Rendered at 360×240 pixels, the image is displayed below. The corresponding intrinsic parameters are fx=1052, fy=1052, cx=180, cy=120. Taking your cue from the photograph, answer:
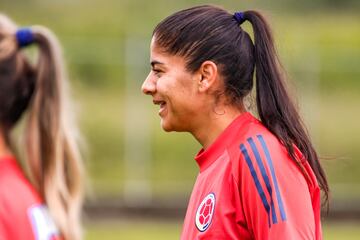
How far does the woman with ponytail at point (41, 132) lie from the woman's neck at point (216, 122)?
2.43ft

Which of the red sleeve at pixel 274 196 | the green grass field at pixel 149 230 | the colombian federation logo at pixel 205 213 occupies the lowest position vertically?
the green grass field at pixel 149 230

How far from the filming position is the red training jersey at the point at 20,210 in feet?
12.8

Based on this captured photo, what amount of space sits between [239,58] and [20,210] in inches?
39.9

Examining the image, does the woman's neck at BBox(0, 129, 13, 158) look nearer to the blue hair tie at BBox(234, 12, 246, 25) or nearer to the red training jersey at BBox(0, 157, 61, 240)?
the red training jersey at BBox(0, 157, 61, 240)

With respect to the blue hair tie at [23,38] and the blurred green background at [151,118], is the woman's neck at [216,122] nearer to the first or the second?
the blue hair tie at [23,38]

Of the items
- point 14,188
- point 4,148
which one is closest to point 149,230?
point 4,148

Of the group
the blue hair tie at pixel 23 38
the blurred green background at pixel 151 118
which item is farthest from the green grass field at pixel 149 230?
the blue hair tie at pixel 23 38

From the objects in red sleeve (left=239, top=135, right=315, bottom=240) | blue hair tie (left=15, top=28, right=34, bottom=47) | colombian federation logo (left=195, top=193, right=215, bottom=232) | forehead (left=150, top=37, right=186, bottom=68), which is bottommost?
colombian federation logo (left=195, top=193, right=215, bottom=232)

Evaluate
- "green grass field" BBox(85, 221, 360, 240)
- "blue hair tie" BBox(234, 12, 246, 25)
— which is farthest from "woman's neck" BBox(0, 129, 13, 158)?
"green grass field" BBox(85, 221, 360, 240)

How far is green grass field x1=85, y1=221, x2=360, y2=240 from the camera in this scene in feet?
42.3

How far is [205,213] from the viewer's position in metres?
3.52

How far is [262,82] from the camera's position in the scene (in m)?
3.62

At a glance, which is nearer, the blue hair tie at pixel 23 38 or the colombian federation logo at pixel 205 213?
the colombian federation logo at pixel 205 213

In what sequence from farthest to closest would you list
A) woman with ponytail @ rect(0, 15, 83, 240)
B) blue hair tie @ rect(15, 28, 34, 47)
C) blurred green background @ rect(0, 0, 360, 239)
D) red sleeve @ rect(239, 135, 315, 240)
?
blurred green background @ rect(0, 0, 360, 239) → blue hair tie @ rect(15, 28, 34, 47) → woman with ponytail @ rect(0, 15, 83, 240) → red sleeve @ rect(239, 135, 315, 240)
